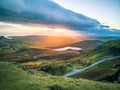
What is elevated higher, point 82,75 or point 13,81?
point 13,81

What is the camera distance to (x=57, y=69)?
103m

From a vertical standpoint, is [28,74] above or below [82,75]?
above

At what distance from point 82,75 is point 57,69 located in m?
23.6

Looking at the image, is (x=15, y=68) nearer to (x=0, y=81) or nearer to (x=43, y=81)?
(x=0, y=81)

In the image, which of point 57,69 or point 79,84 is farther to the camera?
point 57,69

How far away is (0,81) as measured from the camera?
33.9m

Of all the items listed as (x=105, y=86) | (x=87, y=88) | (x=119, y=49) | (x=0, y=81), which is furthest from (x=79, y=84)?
(x=119, y=49)

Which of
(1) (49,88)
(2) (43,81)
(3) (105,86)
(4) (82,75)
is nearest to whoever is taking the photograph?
(1) (49,88)

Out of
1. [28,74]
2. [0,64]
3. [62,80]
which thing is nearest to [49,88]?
[62,80]

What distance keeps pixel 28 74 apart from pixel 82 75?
152 ft

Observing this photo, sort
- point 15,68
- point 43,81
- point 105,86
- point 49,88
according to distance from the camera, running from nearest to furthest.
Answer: point 49,88 < point 43,81 < point 105,86 < point 15,68

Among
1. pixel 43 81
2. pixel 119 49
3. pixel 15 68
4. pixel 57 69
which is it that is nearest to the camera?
pixel 43 81

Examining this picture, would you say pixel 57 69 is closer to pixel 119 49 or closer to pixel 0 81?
pixel 119 49

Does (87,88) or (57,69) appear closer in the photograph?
(87,88)
